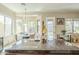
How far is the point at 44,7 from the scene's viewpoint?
7.00 ft

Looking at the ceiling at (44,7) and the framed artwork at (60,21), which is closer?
the ceiling at (44,7)

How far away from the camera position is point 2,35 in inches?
82.1

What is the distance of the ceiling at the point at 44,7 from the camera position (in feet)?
6.66

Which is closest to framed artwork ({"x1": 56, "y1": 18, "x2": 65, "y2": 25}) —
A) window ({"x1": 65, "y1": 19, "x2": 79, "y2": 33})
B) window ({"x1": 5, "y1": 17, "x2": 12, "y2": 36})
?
window ({"x1": 65, "y1": 19, "x2": 79, "y2": 33})

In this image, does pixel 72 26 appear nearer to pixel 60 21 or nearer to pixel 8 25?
pixel 60 21

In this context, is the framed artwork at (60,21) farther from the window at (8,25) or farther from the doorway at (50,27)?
the window at (8,25)

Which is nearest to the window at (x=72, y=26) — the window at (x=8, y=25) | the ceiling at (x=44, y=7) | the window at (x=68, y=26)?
the window at (x=68, y=26)

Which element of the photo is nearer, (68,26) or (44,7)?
(44,7)

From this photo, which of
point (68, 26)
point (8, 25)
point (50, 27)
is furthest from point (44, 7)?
point (8, 25)

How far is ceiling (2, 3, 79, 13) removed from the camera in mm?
2029

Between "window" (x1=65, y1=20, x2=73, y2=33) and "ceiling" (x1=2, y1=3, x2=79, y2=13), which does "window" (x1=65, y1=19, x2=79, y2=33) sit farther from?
"ceiling" (x1=2, y1=3, x2=79, y2=13)

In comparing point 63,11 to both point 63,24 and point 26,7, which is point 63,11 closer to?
point 63,24
